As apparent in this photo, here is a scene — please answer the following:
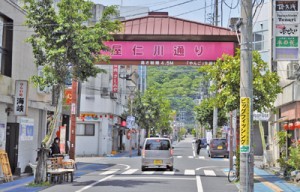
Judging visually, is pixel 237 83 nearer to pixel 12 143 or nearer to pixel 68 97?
pixel 12 143

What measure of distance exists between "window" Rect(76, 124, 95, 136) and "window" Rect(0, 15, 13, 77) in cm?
2584

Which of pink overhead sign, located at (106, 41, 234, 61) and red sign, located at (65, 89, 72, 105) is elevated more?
pink overhead sign, located at (106, 41, 234, 61)

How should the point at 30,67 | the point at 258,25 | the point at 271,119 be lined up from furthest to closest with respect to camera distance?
the point at 258,25 < the point at 271,119 < the point at 30,67

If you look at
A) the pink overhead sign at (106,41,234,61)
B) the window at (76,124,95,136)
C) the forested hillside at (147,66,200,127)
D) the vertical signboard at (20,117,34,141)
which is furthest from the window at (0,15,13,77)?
the forested hillside at (147,66,200,127)

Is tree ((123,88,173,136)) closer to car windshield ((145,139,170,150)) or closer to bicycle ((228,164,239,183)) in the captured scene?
car windshield ((145,139,170,150))

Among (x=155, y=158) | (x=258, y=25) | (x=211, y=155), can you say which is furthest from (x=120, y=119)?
(x=155, y=158)

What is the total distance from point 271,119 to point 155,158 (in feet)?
33.9

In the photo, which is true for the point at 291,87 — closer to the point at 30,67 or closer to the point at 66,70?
the point at 66,70

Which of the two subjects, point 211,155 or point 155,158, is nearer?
point 155,158

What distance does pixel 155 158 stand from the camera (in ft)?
84.4

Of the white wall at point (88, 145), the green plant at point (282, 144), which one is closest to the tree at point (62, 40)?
the green plant at point (282, 144)

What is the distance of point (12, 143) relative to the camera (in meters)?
22.6

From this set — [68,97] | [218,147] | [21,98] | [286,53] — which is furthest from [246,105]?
[218,147]

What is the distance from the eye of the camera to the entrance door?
2245 cm
